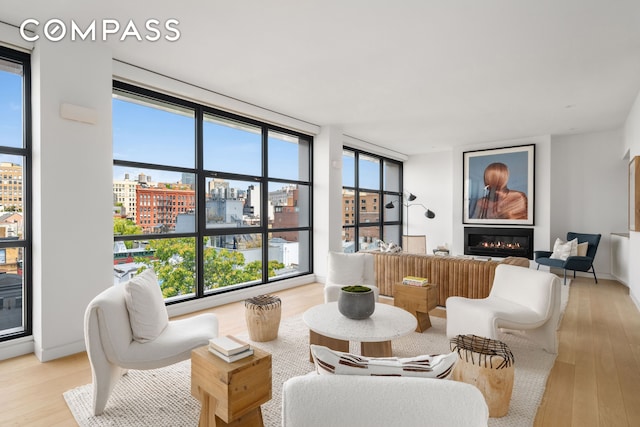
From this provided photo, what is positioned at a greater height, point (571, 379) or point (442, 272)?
point (442, 272)

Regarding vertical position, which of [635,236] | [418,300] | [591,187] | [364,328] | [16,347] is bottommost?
[16,347]

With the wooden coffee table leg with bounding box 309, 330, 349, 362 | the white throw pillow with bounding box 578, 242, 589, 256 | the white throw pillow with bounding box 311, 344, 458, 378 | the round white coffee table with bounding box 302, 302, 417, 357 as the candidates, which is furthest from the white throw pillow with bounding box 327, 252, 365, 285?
the white throw pillow with bounding box 578, 242, 589, 256

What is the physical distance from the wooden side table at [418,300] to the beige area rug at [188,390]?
29cm

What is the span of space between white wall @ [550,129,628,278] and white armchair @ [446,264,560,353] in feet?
15.1

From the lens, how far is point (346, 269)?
13.8 ft

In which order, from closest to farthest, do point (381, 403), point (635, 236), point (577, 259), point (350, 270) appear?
point (381, 403) → point (350, 270) → point (635, 236) → point (577, 259)

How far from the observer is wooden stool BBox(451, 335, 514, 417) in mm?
2088

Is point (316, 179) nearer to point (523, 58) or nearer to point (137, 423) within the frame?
point (523, 58)

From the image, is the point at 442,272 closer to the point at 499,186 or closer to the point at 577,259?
the point at 577,259

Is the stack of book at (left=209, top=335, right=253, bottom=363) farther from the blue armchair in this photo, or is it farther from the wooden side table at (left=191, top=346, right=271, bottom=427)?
the blue armchair

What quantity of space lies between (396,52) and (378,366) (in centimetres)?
299

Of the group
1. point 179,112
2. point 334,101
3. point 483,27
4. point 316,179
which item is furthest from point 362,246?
point 483,27

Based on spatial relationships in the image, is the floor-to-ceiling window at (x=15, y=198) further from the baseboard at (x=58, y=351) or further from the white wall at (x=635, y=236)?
the white wall at (x=635, y=236)

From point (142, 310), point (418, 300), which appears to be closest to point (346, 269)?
point (418, 300)
